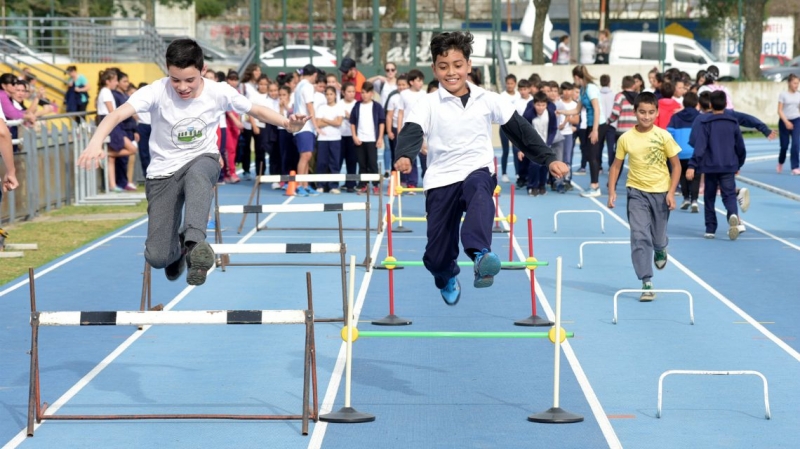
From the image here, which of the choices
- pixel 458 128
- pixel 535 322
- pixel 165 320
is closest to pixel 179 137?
pixel 165 320

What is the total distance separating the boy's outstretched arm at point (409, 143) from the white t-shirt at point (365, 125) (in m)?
13.4

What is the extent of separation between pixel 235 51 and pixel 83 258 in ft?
108

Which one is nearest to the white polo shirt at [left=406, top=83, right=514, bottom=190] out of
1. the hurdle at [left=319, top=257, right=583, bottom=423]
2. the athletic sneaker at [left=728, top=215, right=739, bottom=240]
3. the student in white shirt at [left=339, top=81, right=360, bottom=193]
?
the hurdle at [left=319, top=257, right=583, bottom=423]

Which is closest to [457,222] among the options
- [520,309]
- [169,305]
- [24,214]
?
[520,309]

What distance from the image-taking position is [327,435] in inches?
299

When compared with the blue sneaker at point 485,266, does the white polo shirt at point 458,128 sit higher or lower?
higher

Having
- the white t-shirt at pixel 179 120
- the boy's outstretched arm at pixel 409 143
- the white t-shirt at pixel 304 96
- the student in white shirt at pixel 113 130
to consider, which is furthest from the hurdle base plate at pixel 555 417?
the student in white shirt at pixel 113 130

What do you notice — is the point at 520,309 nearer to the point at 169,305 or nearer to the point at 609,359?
the point at 609,359

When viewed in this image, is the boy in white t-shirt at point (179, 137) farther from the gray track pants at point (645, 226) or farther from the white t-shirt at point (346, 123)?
the white t-shirt at point (346, 123)

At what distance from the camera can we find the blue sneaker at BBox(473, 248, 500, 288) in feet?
25.6

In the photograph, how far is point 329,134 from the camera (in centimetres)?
2158

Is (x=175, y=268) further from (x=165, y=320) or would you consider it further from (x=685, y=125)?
(x=685, y=125)

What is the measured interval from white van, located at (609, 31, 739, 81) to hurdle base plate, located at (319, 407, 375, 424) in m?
35.7

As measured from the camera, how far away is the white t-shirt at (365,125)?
2147cm
